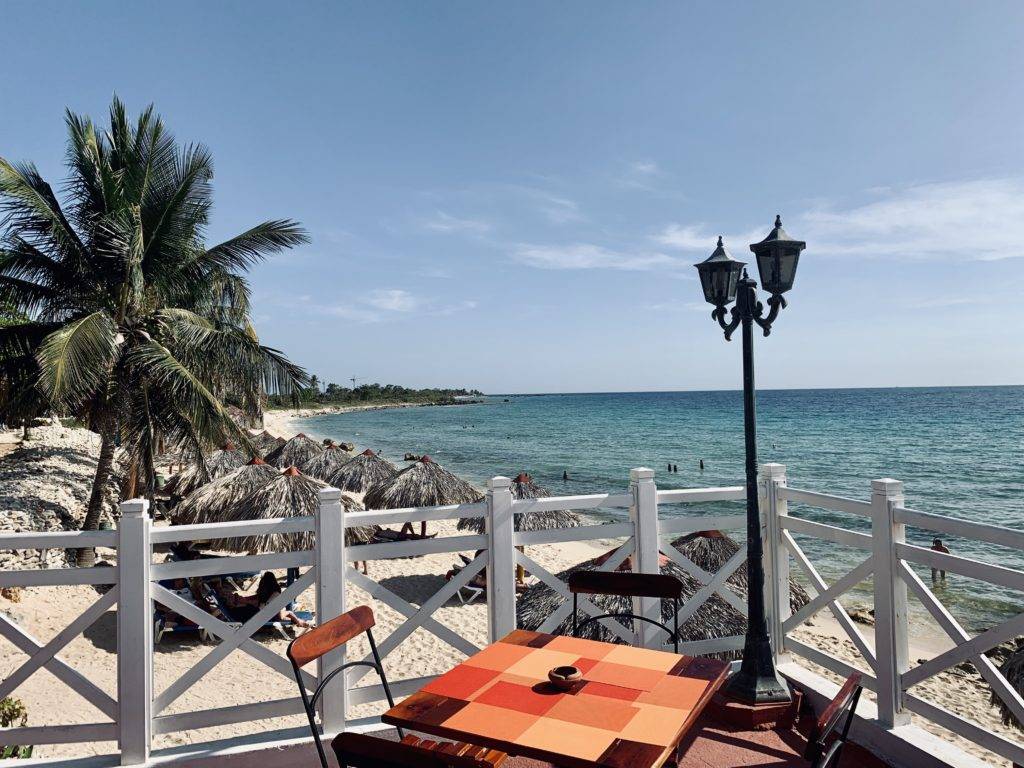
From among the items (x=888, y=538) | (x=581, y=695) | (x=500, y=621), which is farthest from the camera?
(x=500, y=621)

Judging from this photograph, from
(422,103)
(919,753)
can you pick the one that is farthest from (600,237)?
(919,753)

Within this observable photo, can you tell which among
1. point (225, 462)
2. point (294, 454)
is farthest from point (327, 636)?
point (294, 454)

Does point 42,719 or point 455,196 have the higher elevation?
point 455,196

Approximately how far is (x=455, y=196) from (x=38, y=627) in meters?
11.3

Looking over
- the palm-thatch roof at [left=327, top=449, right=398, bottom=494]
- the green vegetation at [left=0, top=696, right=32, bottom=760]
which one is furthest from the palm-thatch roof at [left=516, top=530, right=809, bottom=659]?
the palm-thatch roof at [left=327, top=449, right=398, bottom=494]

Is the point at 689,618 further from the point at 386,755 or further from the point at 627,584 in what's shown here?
the point at 386,755

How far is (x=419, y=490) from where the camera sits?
46.0 feet

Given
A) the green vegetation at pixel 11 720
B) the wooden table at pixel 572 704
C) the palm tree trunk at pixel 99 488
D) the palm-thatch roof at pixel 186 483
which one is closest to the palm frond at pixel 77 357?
the palm tree trunk at pixel 99 488

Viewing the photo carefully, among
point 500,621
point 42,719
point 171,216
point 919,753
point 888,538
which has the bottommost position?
point 42,719

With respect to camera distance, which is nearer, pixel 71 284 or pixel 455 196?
pixel 71 284

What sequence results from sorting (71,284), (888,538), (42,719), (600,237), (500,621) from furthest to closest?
(600,237) < (71,284) < (42,719) < (500,621) < (888,538)

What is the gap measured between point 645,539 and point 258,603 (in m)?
6.66

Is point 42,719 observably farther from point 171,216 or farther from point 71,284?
point 171,216

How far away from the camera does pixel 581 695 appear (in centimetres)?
223
